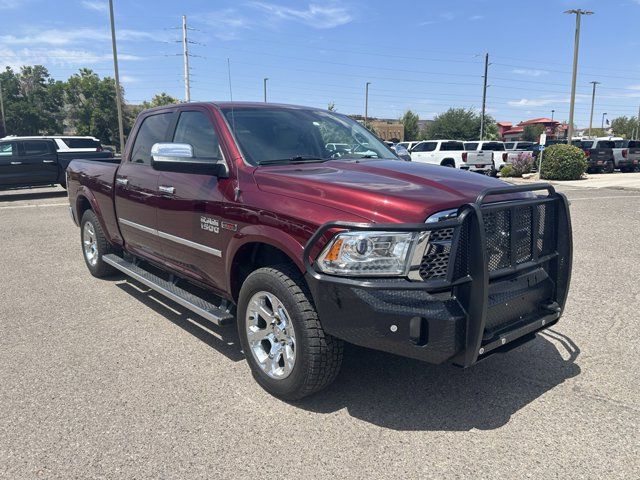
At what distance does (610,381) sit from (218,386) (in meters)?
2.73

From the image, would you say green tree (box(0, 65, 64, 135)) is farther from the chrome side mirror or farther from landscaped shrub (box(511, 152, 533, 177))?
the chrome side mirror

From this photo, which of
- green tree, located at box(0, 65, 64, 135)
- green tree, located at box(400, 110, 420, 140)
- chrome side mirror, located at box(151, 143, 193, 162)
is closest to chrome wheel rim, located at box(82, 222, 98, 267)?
chrome side mirror, located at box(151, 143, 193, 162)

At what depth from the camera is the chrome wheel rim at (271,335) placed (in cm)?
322

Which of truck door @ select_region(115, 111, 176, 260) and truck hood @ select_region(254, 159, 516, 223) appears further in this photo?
truck door @ select_region(115, 111, 176, 260)

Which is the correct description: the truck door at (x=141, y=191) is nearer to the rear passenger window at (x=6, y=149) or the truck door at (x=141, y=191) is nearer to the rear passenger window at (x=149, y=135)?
the rear passenger window at (x=149, y=135)

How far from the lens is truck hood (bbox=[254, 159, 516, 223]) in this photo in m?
2.79

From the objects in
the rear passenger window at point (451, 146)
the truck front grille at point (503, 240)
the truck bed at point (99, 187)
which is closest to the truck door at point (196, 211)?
the truck bed at point (99, 187)

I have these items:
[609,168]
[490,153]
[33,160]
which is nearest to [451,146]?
[490,153]

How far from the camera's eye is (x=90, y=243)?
6406 mm

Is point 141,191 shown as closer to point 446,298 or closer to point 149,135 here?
point 149,135

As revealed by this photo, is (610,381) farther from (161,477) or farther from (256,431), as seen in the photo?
(161,477)

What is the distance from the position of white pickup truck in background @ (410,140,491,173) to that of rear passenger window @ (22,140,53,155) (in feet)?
50.0

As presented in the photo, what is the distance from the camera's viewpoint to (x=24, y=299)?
5.51 m

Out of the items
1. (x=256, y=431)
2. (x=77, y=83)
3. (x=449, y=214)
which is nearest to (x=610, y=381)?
(x=449, y=214)
